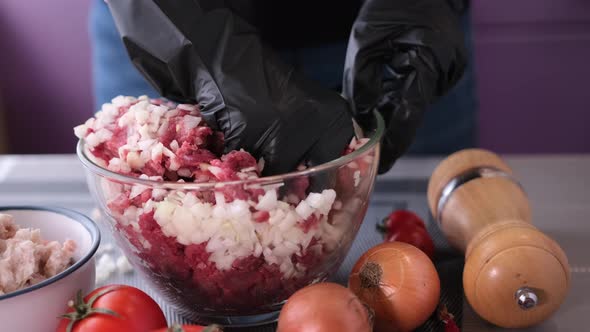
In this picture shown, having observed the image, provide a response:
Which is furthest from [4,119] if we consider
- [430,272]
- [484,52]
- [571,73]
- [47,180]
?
[430,272]

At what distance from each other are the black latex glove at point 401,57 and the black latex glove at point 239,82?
0.52 ft

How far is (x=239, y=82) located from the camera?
78cm

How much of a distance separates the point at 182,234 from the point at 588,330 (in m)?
0.50

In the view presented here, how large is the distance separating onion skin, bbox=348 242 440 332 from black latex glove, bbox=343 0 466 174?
245 mm

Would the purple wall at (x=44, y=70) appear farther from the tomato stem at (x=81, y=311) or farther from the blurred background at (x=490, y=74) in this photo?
the tomato stem at (x=81, y=311)

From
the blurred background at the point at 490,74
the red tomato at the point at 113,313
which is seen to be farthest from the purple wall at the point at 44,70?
the red tomato at the point at 113,313

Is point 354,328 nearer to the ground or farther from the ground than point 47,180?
farther from the ground

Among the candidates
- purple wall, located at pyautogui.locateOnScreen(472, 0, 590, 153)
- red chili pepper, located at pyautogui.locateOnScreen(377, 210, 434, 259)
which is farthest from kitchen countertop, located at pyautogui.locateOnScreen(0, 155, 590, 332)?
purple wall, located at pyautogui.locateOnScreen(472, 0, 590, 153)

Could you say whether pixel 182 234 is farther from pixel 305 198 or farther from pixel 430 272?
pixel 430 272

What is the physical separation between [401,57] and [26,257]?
23.3 inches

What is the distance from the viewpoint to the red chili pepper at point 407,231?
94 centimetres

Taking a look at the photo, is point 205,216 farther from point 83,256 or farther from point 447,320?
point 447,320

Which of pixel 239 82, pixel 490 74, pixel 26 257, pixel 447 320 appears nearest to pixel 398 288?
pixel 447 320

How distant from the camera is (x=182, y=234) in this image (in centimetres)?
70
